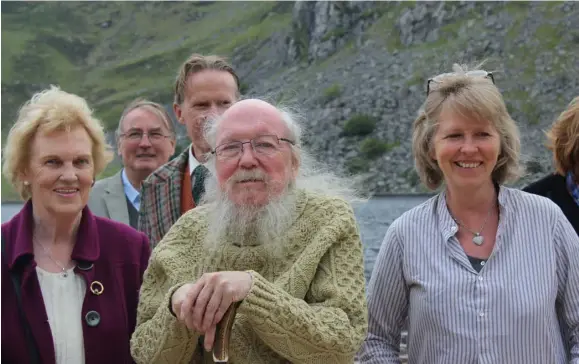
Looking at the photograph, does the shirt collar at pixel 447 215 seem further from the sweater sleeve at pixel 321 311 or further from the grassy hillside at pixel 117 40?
the grassy hillside at pixel 117 40

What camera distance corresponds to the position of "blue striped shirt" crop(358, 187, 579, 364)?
116 inches

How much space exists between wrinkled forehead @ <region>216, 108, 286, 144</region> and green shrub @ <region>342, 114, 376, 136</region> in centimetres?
8641

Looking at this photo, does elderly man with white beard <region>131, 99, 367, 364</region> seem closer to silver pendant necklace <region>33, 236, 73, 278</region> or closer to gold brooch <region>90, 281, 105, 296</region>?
gold brooch <region>90, 281, 105, 296</region>

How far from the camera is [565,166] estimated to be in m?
4.05

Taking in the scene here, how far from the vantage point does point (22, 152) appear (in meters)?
3.18

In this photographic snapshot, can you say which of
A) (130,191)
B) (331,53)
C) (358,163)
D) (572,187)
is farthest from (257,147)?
(331,53)

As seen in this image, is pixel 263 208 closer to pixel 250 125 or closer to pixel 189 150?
pixel 250 125

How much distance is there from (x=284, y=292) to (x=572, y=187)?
6.70ft

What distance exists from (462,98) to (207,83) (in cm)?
174

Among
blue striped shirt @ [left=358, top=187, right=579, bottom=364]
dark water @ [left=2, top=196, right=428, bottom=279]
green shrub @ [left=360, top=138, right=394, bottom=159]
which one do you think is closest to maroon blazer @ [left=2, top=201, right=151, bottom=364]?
blue striped shirt @ [left=358, top=187, right=579, bottom=364]

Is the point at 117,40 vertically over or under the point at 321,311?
under

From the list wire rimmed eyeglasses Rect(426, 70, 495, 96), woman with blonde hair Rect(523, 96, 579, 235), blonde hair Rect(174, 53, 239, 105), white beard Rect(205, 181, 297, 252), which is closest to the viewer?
white beard Rect(205, 181, 297, 252)

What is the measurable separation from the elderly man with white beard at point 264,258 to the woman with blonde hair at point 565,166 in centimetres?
146

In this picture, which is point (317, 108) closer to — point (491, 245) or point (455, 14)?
point (455, 14)
